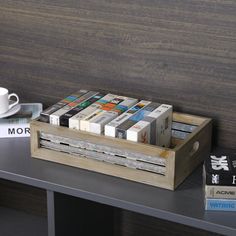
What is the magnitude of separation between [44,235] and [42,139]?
0.46m

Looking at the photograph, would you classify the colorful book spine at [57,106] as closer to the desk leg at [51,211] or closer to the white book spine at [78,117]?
the white book spine at [78,117]

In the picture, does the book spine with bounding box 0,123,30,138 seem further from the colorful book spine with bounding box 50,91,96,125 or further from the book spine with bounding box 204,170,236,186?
the book spine with bounding box 204,170,236,186

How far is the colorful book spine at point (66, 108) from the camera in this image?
1686 mm

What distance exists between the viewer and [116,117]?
5.50 feet

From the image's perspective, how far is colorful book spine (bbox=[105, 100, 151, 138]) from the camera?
1610 mm

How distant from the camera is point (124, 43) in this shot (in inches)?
70.9

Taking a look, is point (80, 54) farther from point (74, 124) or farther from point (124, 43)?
point (74, 124)

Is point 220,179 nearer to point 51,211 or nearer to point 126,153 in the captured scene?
point 126,153

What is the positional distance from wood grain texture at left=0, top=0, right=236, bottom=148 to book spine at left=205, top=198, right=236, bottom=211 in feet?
1.04

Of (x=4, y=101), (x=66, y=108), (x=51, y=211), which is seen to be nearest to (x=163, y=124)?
(x=66, y=108)

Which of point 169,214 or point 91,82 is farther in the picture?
point 91,82

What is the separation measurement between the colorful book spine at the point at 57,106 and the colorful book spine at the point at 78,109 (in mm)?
42

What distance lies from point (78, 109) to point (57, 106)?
0.06 m

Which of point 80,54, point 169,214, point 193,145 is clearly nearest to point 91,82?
point 80,54
